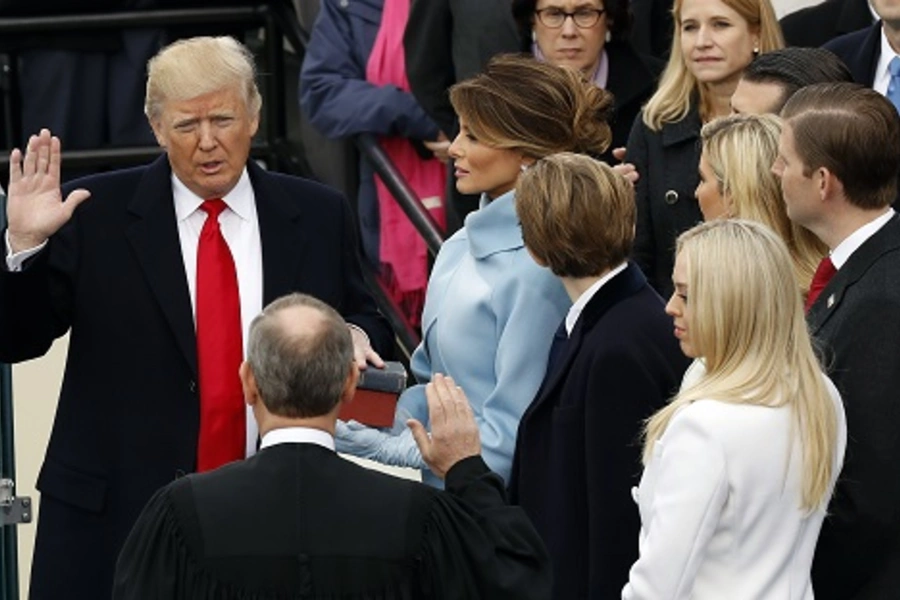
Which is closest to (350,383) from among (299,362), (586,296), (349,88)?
(299,362)

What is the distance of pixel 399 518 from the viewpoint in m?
4.43

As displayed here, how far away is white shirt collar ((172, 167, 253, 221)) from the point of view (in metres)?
5.88

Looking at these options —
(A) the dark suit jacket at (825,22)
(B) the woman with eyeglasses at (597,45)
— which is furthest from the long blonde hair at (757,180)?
(A) the dark suit jacket at (825,22)

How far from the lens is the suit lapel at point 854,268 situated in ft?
16.4

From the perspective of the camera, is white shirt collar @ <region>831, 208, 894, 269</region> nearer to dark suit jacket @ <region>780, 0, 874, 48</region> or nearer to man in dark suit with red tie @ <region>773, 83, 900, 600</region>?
man in dark suit with red tie @ <region>773, 83, 900, 600</region>

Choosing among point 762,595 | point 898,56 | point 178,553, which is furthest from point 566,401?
point 898,56

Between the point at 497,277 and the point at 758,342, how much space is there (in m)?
1.14

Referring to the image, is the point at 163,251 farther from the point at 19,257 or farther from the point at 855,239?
the point at 855,239

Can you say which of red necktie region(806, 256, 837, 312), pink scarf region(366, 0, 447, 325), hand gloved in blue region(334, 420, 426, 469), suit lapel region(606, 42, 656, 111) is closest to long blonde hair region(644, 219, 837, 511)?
red necktie region(806, 256, 837, 312)

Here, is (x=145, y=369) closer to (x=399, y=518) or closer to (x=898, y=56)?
(x=399, y=518)

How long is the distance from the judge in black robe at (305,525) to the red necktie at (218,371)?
1.22 metres

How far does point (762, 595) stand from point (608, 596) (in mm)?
622

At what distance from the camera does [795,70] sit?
6.09 m

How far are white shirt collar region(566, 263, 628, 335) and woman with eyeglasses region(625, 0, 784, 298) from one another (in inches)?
43.9
